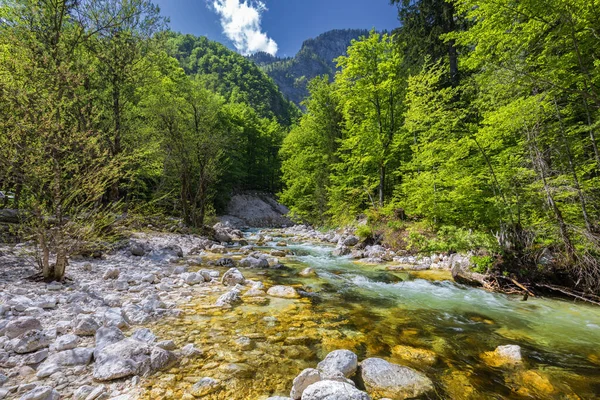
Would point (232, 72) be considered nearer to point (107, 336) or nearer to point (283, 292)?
point (283, 292)

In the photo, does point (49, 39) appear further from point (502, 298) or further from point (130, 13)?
point (502, 298)

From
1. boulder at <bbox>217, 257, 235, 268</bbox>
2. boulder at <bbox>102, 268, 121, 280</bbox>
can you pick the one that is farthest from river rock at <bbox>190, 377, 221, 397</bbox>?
boulder at <bbox>217, 257, 235, 268</bbox>

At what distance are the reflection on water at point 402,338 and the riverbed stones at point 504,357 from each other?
10 cm

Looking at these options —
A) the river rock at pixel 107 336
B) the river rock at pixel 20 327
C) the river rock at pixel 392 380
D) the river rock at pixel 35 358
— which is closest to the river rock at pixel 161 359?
the river rock at pixel 107 336

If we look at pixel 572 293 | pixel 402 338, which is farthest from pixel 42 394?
pixel 572 293

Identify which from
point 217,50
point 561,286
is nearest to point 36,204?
point 561,286

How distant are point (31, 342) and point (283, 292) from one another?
3.89 meters

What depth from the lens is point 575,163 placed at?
21.6 ft

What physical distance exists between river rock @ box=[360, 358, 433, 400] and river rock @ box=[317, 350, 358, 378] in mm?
127

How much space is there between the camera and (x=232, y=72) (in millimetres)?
73562

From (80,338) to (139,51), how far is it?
10.8 metres

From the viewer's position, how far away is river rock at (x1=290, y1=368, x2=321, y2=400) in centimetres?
246

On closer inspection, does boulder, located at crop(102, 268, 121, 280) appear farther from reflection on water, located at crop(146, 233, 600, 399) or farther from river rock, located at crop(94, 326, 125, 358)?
river rock, located at crop(94, 326, 125, 358)

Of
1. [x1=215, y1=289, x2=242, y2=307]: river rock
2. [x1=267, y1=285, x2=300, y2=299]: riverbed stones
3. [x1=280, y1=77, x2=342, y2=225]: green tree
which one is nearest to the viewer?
[x1=215, y1=289, x2=242, y2=307]: river rock
